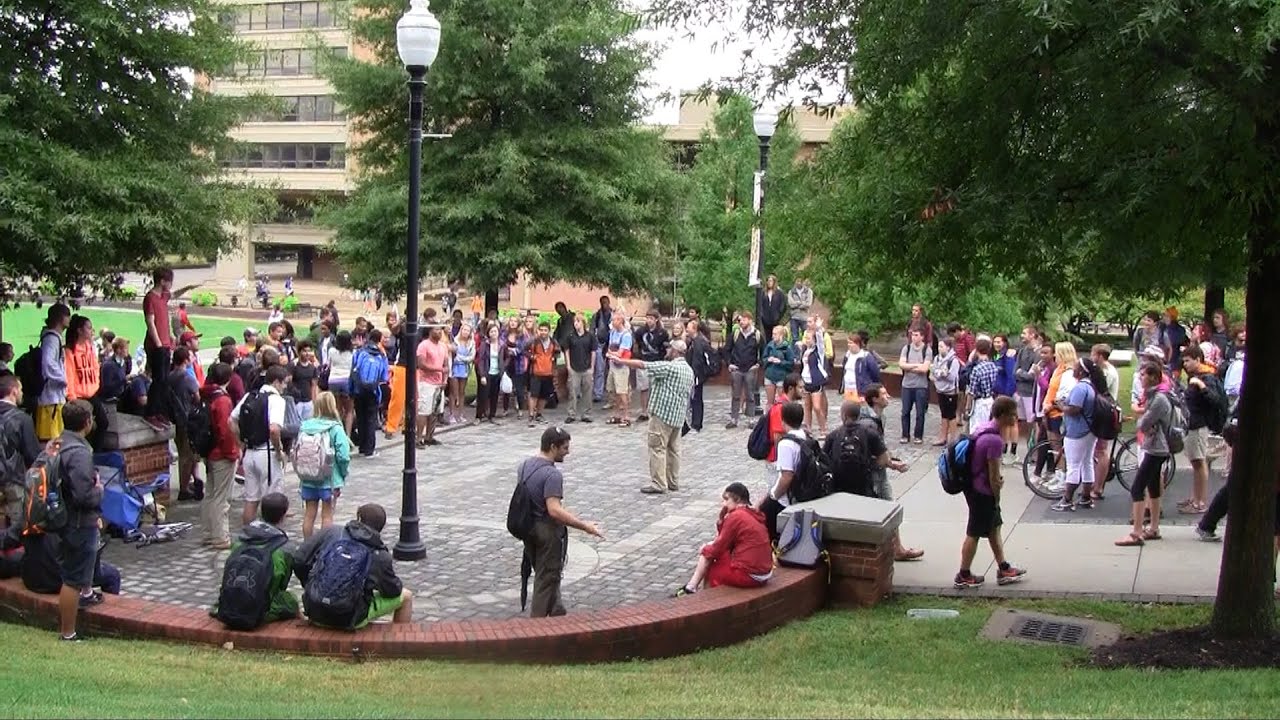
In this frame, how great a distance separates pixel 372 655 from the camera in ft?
27.5

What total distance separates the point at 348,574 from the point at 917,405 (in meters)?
12.3

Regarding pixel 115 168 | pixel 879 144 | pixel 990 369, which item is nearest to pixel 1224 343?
pixel 990 369

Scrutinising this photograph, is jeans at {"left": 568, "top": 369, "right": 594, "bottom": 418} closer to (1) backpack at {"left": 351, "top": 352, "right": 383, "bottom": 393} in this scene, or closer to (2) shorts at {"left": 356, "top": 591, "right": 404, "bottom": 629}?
(1) backpack at {"left": 351, "top": 352, "right": 383, "bottom": 393}

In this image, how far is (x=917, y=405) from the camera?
19109 millimetres

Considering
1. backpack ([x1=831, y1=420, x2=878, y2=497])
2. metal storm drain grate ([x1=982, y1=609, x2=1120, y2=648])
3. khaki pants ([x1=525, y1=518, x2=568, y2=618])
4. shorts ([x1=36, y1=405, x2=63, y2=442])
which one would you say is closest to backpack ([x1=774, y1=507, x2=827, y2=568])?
backpack ([x1=831, y1=420, x2=878, y2=497])

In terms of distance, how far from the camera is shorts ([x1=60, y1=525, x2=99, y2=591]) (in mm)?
8812

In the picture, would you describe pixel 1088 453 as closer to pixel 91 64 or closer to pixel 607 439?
pixel 607 439

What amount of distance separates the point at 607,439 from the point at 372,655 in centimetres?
1111

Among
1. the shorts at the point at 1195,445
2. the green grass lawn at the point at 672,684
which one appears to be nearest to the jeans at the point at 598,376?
the shorts at the point at 1195,445

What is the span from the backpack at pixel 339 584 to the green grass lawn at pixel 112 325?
26.9 meters

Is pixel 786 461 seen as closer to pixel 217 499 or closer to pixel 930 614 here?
pixel 930 614

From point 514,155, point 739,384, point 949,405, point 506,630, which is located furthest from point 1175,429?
point 514,155

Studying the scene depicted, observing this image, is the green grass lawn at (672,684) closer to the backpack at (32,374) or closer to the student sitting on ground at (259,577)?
the student sitting on ground at (259,577)

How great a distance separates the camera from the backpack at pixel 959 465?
10.6 meters
